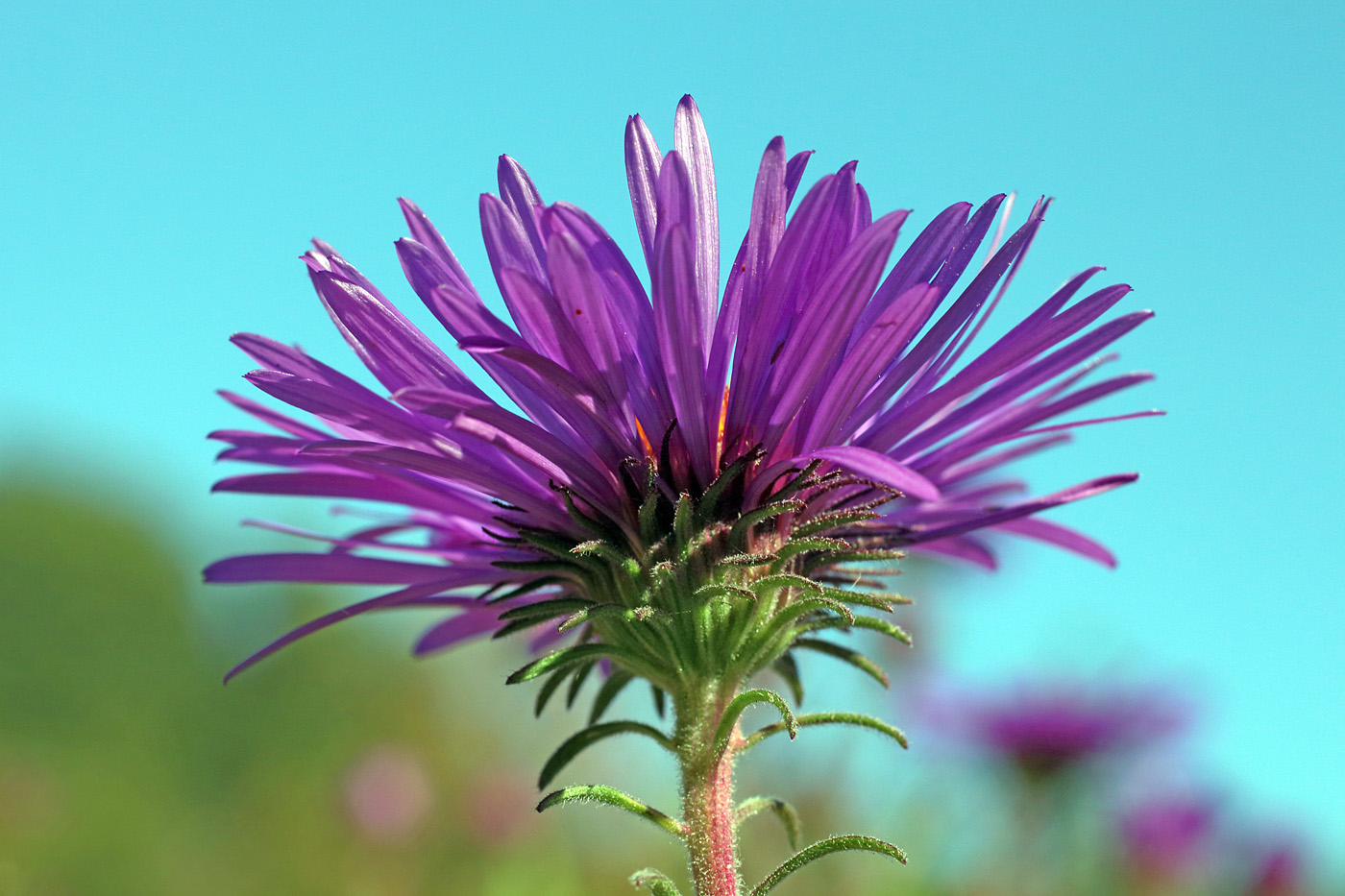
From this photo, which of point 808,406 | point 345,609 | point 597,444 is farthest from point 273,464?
point 808,406

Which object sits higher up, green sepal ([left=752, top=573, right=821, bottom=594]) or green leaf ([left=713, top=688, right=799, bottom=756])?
green sepal ([left=752, top=573, right=821, bottom=594])

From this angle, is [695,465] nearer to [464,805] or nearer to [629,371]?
[629,371]

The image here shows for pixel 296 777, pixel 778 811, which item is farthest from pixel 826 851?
pixel 296 777

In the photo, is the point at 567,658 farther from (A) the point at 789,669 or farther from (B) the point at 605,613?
(A) the point at 789,669

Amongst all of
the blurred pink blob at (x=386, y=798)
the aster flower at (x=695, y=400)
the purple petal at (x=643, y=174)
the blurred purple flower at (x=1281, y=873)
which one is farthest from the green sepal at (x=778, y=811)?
the blurred purple flower at (x=1281, y=873)

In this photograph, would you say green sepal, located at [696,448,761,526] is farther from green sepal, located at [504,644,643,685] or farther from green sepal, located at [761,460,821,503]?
green sepal, located at [504,644,643,685]

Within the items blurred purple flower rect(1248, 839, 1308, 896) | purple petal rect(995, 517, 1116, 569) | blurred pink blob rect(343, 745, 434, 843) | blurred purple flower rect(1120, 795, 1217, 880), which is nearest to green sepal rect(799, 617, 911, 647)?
purple petal rect(995, 517, 1116, 569)
